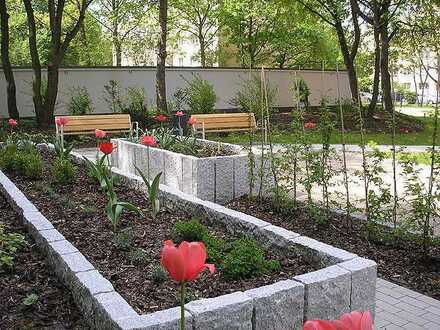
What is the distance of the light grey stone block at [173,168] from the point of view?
7.49 m

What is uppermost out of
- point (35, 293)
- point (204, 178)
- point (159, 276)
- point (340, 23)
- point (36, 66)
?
point (340, 23)

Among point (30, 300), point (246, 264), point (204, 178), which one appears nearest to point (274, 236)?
point (246, 264)

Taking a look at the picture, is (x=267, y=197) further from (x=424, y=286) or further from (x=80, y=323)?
(x=80, y=323)

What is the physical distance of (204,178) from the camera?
7.09 m

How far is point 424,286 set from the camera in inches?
176

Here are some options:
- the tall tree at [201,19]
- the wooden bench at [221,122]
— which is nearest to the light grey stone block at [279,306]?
the wooden bench at [221,122]

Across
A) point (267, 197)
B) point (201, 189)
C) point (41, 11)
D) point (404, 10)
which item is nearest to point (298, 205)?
point (267, 197)

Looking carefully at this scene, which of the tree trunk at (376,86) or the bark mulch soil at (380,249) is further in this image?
the tree trunk at (376,86)

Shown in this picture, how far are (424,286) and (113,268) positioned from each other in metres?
2.69

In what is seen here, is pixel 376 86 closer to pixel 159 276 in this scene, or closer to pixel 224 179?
pixel 224 179

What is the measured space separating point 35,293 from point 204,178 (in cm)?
382

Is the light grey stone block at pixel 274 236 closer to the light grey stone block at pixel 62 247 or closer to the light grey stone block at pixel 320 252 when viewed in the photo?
the light grey stone block at pixel 320 252

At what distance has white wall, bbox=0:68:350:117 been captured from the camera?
62.3 ft

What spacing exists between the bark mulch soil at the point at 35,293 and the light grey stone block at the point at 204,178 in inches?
121
